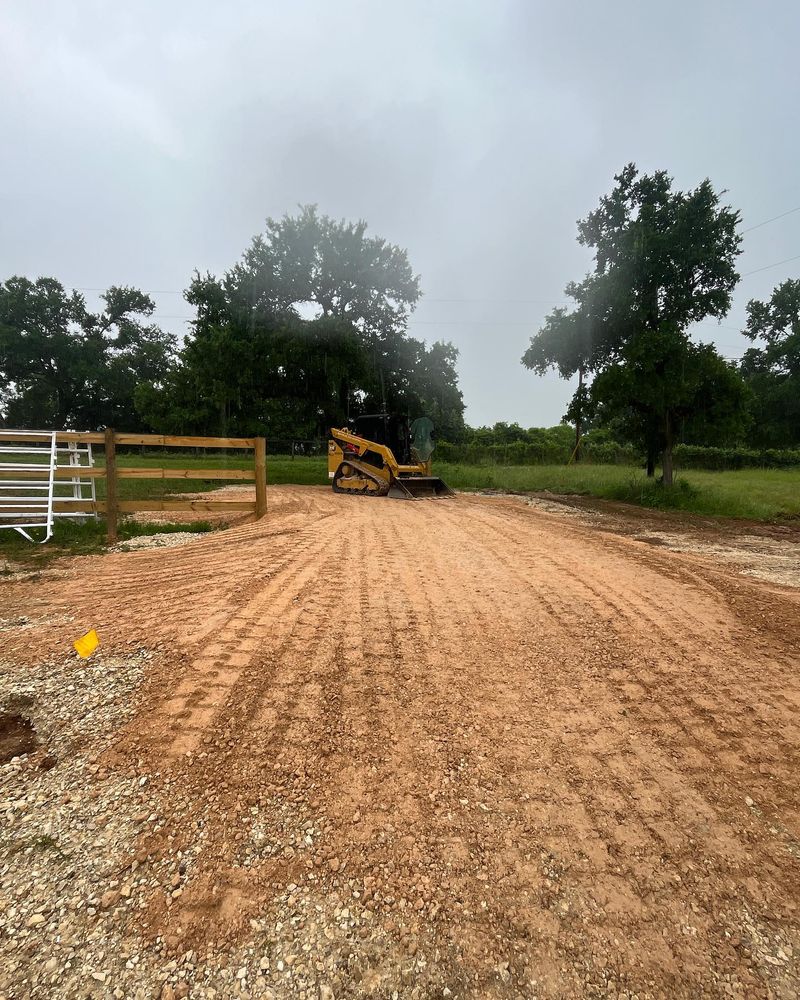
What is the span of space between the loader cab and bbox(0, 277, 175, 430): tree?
40628 mm

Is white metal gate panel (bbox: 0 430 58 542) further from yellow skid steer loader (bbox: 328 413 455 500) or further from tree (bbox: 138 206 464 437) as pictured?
tree (bbox: 138 206 464 437)

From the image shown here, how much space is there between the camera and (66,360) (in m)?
49.4

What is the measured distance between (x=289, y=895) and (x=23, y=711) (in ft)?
6.65

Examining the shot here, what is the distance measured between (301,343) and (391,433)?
26.9ft

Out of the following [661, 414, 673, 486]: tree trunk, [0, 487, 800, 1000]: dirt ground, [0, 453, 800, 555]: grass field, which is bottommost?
[0, 487, 800, 1000]: dirt ground

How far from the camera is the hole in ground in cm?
244

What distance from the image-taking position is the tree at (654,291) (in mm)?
12672

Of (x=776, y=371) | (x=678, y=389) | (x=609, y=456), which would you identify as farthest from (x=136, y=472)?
(x=776, y=371)

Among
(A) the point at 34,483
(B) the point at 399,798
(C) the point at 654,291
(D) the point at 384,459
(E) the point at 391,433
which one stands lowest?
(B) the point at 399,798

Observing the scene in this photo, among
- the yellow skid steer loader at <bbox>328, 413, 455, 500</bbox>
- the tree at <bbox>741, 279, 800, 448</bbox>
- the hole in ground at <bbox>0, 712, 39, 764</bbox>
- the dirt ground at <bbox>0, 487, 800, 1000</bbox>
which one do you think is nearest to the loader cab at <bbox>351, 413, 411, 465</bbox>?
the yellow skid steer loader at <bbox>328, 413, 455, 500</bbox>

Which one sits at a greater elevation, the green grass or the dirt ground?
the green grass

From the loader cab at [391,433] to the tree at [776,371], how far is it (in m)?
34.4

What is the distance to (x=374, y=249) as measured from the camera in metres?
25.1

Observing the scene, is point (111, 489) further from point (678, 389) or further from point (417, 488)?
point (678, 389)
